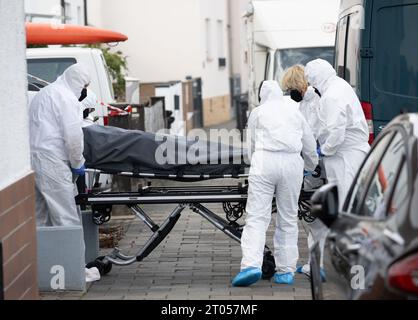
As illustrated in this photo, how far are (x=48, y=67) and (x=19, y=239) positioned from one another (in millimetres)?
9070

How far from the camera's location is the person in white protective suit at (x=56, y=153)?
1022 centimetres

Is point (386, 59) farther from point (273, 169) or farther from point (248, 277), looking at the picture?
point (248, 277)

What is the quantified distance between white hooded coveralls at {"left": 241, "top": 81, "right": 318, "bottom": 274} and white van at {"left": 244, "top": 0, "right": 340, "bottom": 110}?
428 inches

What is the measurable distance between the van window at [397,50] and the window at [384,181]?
6072 mm

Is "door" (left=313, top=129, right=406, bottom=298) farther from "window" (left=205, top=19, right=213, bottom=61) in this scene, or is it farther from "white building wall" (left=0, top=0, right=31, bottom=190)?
"window" (left=205, top=19, right=213, bottom=61)

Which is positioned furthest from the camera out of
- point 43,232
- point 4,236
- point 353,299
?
point 43,232

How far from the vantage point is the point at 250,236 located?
390 inches

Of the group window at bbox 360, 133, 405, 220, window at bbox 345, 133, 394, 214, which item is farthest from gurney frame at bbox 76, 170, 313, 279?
window at bbox 360, 133, 405, 220

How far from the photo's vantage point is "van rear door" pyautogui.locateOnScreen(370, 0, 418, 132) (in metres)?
12.2

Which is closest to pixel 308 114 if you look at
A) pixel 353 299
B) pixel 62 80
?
pixel 62 80

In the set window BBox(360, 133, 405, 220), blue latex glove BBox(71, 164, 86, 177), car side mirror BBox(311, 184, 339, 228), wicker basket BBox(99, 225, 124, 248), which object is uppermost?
window BBox(360, 133, 405, 220)

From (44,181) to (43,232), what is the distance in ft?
2.19

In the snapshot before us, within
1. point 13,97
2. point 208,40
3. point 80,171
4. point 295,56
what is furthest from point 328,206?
point 208,40

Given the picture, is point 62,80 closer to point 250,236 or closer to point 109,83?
point 250,236
